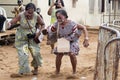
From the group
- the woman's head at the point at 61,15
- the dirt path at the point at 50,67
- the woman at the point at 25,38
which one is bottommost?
the dirt path at the point at 50,67

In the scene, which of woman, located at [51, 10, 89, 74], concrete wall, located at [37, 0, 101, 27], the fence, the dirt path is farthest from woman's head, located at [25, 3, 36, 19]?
concrete wall, located at [37, 0, 101, 27]

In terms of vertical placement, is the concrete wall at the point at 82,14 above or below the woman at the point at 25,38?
below

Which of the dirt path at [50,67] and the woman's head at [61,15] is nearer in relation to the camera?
the woman's head at [61,15]

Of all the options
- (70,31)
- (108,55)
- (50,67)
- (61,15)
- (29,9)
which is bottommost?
(50,67)

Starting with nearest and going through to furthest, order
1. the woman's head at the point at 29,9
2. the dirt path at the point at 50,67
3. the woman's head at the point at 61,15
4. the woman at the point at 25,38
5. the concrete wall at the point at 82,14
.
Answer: the woman's head at the point at 61,15 < the woman's head at the point at 29,9 < the woman at the point at 25,38 < the dirt path at the point at 50,67 < the concrete wall at the point at 82,14

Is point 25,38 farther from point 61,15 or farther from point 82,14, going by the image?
point 82,14

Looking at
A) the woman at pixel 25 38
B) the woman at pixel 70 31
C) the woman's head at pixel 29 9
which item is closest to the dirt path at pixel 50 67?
the woman at pixel 25 38

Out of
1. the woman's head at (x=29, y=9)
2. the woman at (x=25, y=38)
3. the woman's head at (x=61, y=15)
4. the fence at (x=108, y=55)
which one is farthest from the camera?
the woman at (x=25, y=38)

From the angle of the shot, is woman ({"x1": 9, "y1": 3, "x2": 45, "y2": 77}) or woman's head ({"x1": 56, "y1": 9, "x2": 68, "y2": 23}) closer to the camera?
woman's head ({"x1": 56, "y1": 9, "x2": 68, "y2": 23})

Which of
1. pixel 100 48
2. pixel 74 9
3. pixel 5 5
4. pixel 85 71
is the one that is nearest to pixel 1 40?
pixel 5 5

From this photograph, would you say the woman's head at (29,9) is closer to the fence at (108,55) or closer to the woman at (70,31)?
the woman at (70,31)

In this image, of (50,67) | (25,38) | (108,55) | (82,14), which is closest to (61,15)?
(25,38)

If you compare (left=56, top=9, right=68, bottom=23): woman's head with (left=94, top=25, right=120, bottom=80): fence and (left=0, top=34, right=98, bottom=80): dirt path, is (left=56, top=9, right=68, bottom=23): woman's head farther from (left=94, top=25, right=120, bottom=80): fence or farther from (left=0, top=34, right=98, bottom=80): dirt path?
(left=94, top=25, right=120, bottom=80): fence

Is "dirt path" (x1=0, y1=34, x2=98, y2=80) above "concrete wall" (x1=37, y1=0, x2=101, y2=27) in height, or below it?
above
